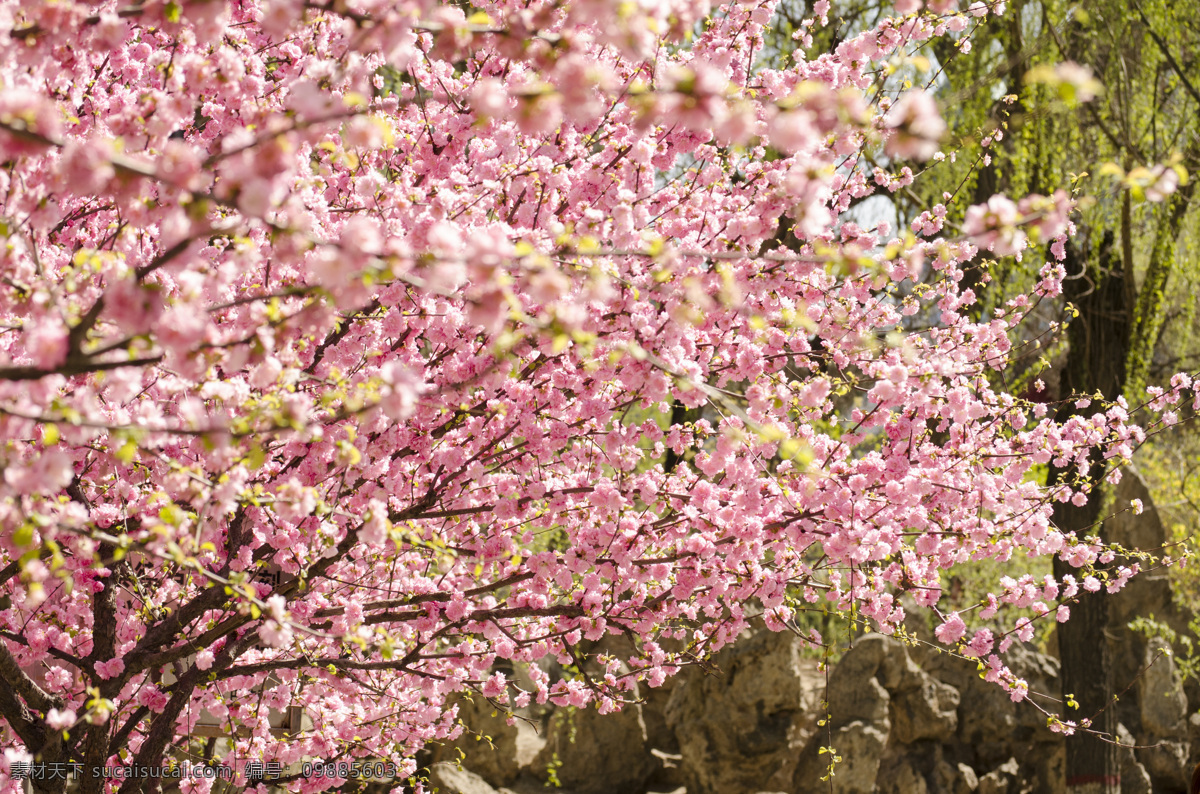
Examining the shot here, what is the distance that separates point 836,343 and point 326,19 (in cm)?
331

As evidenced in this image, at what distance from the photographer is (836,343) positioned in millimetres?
5336

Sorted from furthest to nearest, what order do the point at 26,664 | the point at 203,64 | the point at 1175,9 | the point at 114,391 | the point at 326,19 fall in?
the point at 1175,9 < the point at 26,664 < the point at 326,19 < the point at 203,64 < the point at 114,391

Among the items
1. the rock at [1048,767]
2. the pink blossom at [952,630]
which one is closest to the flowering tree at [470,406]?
the pink blossom at [952,630]

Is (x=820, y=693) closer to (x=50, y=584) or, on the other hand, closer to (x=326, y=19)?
(x=50, y=584)

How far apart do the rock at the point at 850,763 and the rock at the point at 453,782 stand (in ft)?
10.9

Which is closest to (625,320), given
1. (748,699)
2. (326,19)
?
(326,19)

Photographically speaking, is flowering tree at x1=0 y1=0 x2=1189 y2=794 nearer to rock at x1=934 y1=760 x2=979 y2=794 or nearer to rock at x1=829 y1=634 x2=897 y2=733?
rock at x1=829 y1=634 x2=897 y2=733

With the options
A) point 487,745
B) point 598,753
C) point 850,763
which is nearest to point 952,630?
point 850,763

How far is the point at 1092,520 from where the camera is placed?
8680 millimetres

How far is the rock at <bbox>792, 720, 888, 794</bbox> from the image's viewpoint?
8.91 m

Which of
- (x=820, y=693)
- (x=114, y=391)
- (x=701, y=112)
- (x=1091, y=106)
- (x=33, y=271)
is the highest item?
(x=1091, y=106)

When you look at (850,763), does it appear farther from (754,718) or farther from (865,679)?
(754,718)

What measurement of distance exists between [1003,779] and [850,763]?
2.28 metres

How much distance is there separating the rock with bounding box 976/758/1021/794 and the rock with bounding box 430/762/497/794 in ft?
17.7
